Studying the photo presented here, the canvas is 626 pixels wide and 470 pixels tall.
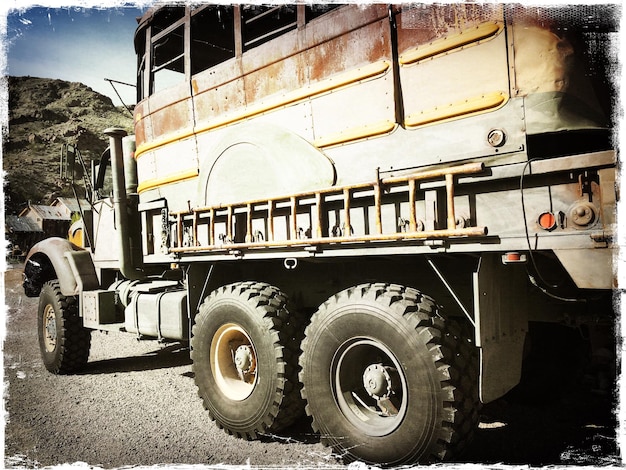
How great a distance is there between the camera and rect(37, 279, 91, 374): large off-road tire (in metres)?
6.02

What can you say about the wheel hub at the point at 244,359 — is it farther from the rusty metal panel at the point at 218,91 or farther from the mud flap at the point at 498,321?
the rusty metal panel at the point at 218,91

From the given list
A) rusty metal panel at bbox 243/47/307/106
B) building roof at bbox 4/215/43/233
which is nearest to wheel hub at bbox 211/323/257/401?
rusty metal panel at bbox 243/47/307/106

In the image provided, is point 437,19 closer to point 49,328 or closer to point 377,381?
point 377,381

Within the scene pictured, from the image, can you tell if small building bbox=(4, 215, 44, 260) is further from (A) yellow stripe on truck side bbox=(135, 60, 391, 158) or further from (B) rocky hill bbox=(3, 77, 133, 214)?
(A) yellow stripe on truck side bbox=(135, 60, 391, 158)

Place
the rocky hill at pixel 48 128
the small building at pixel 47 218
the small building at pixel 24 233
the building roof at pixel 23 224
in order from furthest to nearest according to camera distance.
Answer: the rocky hill at pixel 48 128
the small building at pixel 47 218
the building roof at pixel 23 224
the small building at pixel 24 233

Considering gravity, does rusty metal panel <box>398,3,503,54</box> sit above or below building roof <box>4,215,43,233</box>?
below

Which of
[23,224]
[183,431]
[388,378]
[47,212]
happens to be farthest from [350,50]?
[47,212]

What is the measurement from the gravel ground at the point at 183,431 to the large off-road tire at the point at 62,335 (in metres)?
0.49

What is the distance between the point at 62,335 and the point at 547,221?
236 inches

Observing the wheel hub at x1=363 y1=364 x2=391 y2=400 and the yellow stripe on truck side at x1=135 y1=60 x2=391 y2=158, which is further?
the yellow stripe on truck side at x1=135 y1=60 x2=391 y2=158

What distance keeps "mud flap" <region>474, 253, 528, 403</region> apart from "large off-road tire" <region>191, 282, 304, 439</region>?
1475 mm

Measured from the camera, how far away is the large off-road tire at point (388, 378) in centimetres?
269

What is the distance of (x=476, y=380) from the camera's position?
2.82m

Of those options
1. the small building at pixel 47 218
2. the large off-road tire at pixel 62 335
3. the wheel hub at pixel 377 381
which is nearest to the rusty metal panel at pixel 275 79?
the wheel hub at pixel 377 381
